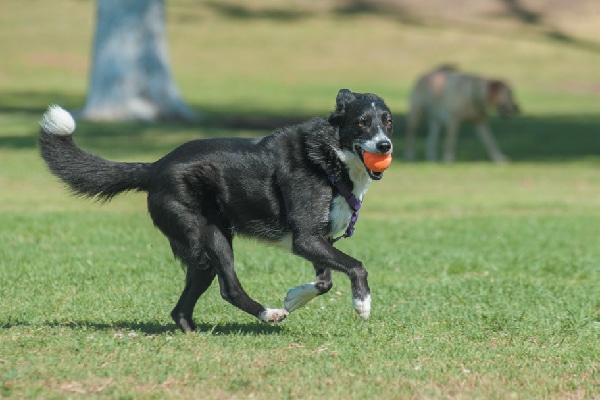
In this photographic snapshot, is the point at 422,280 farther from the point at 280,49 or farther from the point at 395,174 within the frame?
the point at 280,49

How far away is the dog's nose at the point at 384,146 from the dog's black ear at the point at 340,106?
457 mm

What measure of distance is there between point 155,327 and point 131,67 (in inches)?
831

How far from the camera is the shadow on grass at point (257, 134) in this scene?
22.5 m

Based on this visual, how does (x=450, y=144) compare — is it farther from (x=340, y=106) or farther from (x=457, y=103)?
(x=340, y=106)

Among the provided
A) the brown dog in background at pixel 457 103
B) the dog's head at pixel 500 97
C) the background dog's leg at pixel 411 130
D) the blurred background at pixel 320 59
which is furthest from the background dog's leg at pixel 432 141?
the dog's head at pixel 500 97

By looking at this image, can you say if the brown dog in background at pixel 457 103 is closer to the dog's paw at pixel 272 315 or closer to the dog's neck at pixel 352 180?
the dog's neck at pixel 352 180

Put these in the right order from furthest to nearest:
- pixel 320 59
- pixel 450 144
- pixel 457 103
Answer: pixel 320 59 → pixel 457 103 → pixel 450 144

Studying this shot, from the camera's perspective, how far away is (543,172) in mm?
20734

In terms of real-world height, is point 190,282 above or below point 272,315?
above

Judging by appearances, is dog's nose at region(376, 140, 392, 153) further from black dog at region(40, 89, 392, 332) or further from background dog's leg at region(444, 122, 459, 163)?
background dog's leg at region(444, 122, 459, 163)

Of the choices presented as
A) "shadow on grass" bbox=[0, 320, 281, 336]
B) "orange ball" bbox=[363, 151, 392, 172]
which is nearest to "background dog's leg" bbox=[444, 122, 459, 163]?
"shadow on grass" bbox=[0, 320, 281, 336]

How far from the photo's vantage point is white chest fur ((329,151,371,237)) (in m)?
6.86

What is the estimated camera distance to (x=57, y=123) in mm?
7180

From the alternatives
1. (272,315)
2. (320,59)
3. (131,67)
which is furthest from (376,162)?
(320,59)
